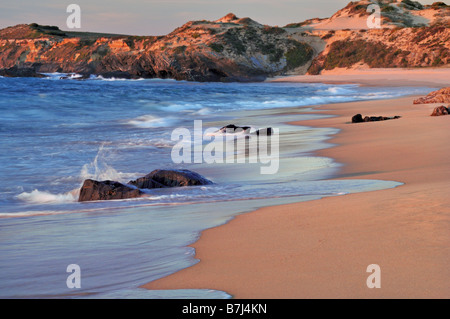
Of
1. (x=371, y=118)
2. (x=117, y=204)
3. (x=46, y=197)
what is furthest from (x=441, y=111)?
(x=46, y=197)

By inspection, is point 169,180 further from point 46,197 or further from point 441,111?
point 441,111

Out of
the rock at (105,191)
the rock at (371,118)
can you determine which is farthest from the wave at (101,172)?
the rock at (371,118)

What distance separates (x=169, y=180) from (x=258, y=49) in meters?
62.3

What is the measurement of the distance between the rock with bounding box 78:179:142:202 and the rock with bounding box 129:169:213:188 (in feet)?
1.29

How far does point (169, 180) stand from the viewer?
22.7 ft

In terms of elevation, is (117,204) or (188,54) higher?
(188,54)

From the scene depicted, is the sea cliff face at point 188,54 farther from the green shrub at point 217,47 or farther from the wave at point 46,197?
the wave at point 46,197

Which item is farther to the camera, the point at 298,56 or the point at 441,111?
the point at 298,56

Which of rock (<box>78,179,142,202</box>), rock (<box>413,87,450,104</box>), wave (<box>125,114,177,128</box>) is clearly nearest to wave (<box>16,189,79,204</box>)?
rock (<box>78,179,142,202</box>)

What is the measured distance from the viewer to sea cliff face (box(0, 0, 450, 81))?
192ft

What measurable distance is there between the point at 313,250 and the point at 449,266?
2.59ft

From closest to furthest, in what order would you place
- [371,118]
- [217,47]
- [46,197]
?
[46,197]
[371,118]
[217,47]

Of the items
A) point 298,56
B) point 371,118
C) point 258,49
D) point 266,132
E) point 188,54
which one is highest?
point 258,49

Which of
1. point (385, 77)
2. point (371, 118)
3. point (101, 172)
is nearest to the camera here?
point (101, 172)
